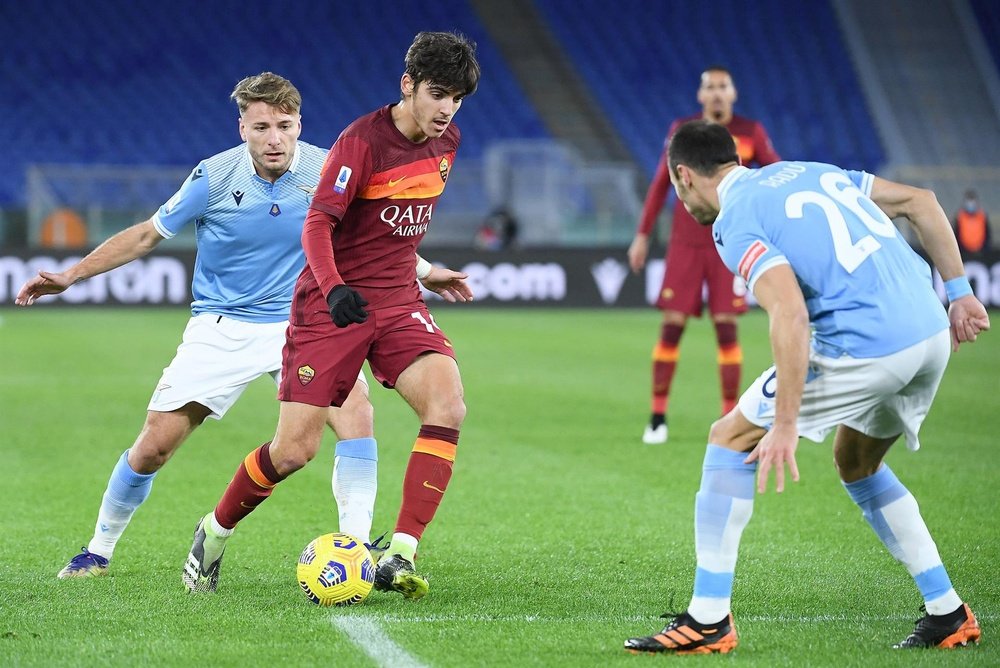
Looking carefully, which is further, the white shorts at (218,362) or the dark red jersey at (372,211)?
the white shorts at (218,362)

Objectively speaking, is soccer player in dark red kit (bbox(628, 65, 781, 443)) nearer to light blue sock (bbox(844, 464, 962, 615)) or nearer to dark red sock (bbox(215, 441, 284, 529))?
dark red sock (bbox(215, 441, 284, 529))

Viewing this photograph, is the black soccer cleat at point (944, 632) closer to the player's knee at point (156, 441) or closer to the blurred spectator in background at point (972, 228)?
the player's knee at point (156, 441)

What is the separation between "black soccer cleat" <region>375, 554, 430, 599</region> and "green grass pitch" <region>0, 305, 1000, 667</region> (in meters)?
0.08

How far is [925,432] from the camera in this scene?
970 cm

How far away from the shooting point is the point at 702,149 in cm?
418

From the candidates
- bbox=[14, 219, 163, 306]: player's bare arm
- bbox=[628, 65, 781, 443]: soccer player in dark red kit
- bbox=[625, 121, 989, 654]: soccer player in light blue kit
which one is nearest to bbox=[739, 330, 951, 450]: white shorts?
bbox=[625, 121, 989, 654]: soccer player in light blue kit

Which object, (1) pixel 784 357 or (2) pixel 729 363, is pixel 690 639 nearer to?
(1) pixel 784 357

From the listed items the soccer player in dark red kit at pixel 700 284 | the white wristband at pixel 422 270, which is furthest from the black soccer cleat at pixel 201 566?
the soccer player in dark red kit at pixel 700 284

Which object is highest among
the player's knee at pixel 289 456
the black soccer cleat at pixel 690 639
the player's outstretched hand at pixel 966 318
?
the player's outstretched hand at pixel 966 318

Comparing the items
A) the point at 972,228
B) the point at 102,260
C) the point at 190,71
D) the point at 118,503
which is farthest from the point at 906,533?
the point at 190,71

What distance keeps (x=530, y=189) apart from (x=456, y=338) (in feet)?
24.3

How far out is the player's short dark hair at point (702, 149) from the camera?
13.7ft

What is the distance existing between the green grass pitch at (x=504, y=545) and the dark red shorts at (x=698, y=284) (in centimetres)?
98

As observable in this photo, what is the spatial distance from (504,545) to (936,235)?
2449 mm
